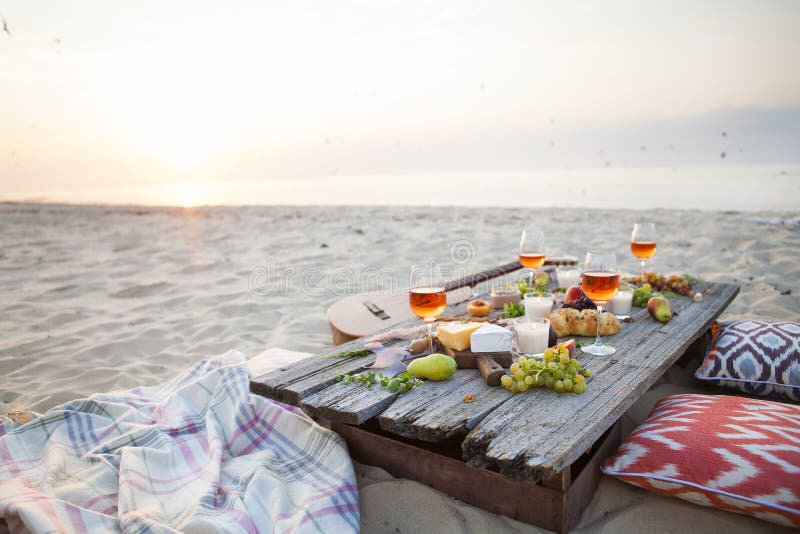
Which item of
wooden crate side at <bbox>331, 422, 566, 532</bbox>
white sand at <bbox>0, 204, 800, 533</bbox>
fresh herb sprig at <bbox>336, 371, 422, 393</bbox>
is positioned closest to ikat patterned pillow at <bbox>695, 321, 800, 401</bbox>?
white sand at <bbox>0, 204, 800, 533</bbox>

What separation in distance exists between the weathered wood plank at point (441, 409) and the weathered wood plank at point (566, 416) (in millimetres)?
56

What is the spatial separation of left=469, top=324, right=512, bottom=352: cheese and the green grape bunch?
0.15 meters

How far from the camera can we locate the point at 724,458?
5.69ft

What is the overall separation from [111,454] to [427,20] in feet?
27.0

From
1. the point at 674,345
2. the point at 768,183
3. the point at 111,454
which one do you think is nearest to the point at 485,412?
the point at 674,345

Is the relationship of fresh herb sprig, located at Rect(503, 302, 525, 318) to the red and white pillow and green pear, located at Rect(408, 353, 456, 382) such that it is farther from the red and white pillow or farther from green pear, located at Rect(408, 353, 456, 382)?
the red and white pillow

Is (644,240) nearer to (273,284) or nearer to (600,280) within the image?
(600,280)

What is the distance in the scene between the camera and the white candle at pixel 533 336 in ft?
7.25

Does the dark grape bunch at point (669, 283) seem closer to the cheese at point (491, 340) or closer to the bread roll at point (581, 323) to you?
the bread roll at point (581, 323)

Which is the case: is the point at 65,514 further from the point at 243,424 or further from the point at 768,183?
the point at 768,183

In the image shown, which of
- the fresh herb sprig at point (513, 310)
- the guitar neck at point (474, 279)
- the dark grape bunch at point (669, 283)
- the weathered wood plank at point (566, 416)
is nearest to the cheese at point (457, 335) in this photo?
the weathered wood plank at point (566, 416)

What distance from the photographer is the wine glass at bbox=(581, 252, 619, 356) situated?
7.37 feet

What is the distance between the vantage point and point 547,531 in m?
1.80

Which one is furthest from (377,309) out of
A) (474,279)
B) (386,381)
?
(386,381)
